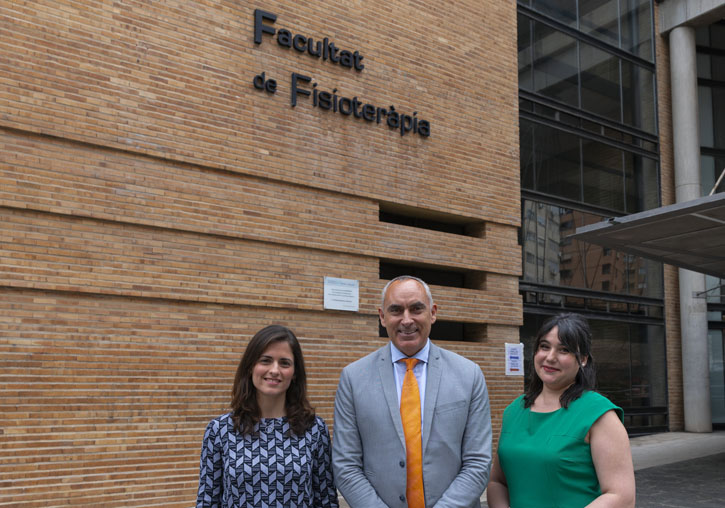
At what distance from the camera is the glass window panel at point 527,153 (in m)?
14.5

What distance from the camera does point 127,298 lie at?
27.8 ft

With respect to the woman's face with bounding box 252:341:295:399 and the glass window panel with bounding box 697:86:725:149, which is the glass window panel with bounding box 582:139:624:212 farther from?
the woman's face with bounding box 252:341:295:399

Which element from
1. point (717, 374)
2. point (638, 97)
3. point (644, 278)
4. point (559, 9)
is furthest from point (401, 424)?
point (717, 374)

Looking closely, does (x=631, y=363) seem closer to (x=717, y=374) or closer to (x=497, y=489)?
(x=717, y=374)

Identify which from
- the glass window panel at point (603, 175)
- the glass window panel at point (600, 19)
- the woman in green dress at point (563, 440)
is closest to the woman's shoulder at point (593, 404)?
the woman in green dress at point (563, 440)

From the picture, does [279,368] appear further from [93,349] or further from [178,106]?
[178,106]

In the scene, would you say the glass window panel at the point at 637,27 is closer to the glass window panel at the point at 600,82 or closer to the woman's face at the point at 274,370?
the glass window panel at the point at 600,82

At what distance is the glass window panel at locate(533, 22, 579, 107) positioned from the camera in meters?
15.0

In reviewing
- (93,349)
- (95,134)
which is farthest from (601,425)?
(95,134)

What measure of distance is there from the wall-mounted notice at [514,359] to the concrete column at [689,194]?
22.0ft

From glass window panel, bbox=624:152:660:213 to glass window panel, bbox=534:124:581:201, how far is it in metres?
2.03

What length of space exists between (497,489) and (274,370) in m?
1.11

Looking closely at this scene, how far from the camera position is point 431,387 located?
120 inches

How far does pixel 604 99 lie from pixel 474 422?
15.4m
